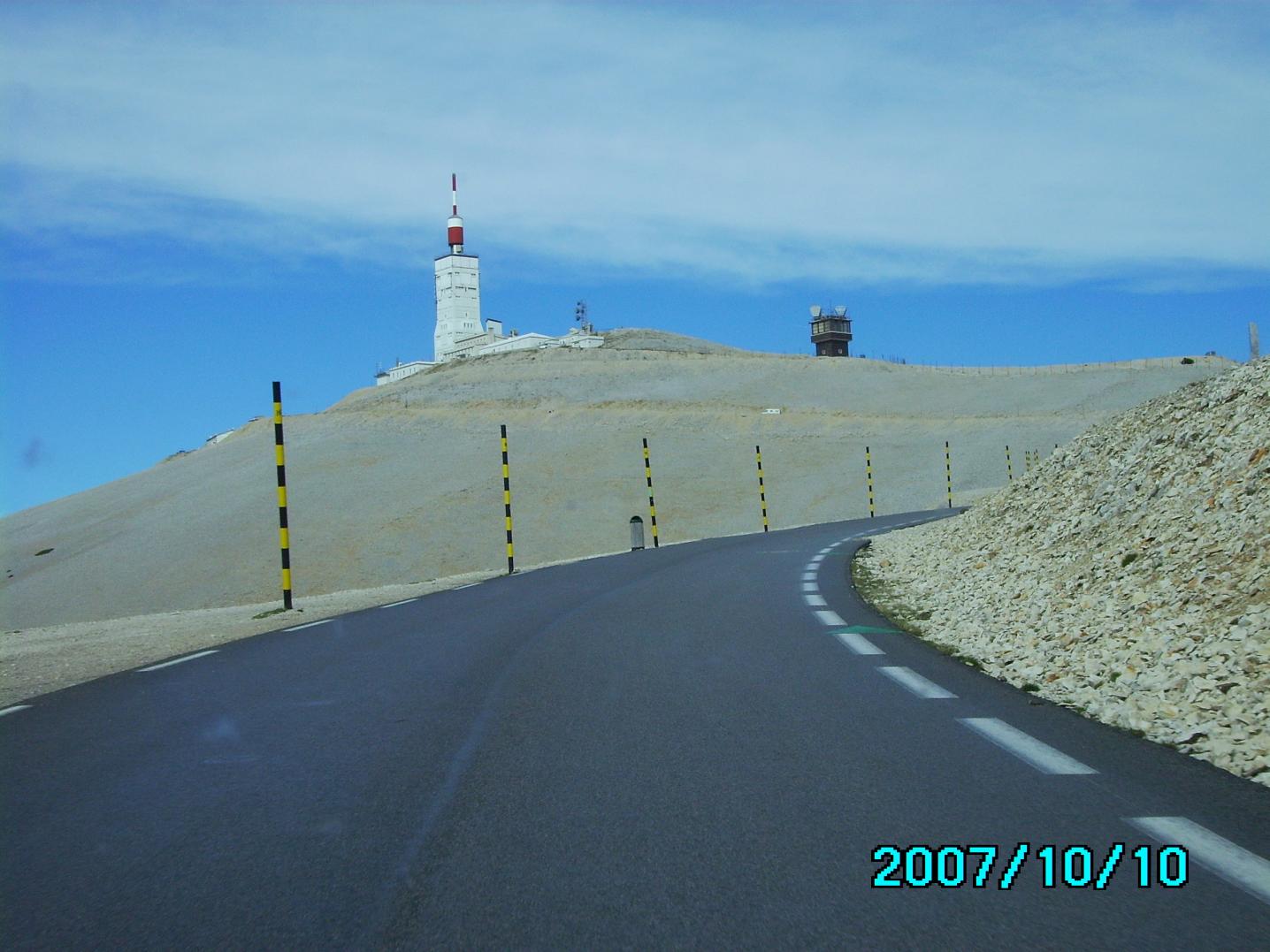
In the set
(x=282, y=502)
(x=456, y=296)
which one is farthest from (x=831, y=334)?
(x=282, y=502)

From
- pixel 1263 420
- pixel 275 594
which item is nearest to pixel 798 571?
pixel 1263 420

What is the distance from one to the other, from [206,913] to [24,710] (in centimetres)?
499

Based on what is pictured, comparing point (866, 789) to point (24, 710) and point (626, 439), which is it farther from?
point (626, 439)

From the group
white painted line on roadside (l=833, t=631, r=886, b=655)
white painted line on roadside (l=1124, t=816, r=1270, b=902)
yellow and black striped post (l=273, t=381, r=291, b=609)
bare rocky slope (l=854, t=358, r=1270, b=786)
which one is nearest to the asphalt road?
white painted line on roadside (l=1124, t=816, r=1270, b=902)

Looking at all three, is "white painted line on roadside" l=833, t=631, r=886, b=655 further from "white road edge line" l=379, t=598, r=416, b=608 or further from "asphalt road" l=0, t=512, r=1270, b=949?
"white road edge line" l=379, t=598, r=416, b=608

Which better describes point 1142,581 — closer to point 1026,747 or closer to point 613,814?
point 1026,747

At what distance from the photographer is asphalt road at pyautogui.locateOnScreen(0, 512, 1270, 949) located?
3781 millimetres

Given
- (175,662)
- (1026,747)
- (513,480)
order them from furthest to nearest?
(513,480)
(175,662)
(1026,747)

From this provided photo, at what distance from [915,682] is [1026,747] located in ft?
6.36

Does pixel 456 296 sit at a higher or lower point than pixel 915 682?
higher

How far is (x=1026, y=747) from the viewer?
19.4ft

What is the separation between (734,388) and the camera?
9725 centimetres

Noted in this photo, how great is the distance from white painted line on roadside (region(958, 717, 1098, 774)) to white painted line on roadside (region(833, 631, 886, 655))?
2555 millimetres

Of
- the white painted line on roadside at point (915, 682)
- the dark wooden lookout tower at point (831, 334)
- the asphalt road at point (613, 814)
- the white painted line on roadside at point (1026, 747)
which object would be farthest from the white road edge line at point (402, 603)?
the dark wooden lookout tower at point (831, 334)
